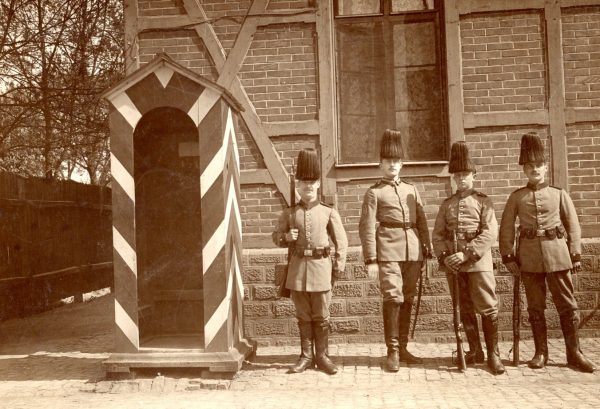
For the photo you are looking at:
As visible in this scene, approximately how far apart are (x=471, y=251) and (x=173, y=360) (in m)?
2.74

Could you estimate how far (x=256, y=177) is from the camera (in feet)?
25.2

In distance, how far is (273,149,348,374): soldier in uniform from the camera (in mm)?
6246

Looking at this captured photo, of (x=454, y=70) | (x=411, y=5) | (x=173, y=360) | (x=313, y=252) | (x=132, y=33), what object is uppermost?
(x=411, y=5)

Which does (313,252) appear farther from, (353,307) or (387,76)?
(387,76)

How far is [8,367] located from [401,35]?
547 centimetres

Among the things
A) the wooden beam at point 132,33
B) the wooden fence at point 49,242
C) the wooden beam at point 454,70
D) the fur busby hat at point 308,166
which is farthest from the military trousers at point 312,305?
the wooden fence at point 49,242

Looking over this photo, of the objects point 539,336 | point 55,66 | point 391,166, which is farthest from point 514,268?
point 55,66

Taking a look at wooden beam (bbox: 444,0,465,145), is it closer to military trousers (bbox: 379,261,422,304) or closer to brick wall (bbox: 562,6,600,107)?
brick wall (bbox: 562,6,600,107)

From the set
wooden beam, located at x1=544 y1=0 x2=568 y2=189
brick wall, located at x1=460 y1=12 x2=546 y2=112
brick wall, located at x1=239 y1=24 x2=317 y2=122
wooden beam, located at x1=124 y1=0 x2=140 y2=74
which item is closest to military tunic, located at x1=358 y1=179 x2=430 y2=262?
brick wall, located at x1=239 y1=24 x2=317 y2=122

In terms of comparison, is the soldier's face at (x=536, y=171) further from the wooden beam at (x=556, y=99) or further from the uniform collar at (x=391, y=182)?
the wooden beam at (x=556, y=99)

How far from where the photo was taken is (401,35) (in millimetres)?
7977

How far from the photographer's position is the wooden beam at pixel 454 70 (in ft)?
24.9

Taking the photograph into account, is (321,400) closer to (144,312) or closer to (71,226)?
(144,312)

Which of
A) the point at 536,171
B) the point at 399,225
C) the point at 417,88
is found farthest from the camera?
the point at 417,88
